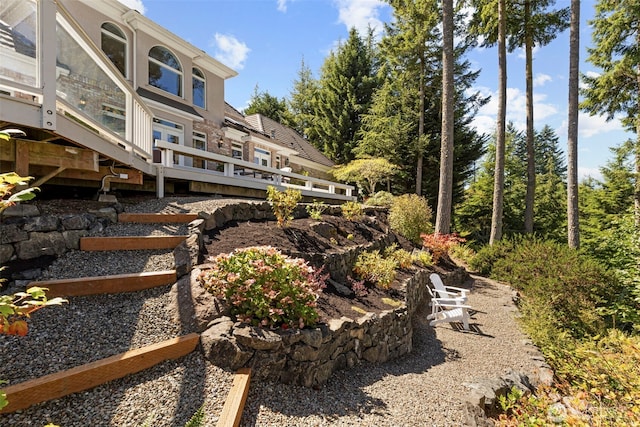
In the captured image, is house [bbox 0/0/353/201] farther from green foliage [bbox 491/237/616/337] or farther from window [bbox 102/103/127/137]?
green foliage [bbox 491/237/616/337]

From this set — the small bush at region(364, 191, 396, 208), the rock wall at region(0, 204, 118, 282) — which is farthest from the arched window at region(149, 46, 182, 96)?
the small bush at region(364, 191, 396, 208)

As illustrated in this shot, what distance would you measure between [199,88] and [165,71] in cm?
154

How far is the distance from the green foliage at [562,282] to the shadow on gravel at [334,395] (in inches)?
175

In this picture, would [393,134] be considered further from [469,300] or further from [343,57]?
[469,300]

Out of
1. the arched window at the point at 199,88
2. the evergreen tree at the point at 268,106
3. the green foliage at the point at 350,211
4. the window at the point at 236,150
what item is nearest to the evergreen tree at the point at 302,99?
the evergreen tree at the point at 268,106

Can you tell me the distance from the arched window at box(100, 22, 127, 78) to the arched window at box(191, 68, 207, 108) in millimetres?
2633

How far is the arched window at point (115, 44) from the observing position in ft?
30.2

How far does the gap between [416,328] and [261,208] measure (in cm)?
389

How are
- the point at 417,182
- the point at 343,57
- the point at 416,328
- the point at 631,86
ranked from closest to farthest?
the point at 416,328 → the point at 631,86 → the point at 417,182 → the point at 343,57

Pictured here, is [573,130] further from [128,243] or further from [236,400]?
[128,243]

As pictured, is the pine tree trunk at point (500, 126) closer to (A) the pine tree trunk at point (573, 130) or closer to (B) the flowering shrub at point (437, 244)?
(A) the pine tree trunk at point (573, 130)

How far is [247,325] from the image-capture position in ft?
10.0

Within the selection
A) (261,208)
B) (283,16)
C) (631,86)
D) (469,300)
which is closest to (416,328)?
(469,300)

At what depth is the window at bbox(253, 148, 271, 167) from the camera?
583 inches
